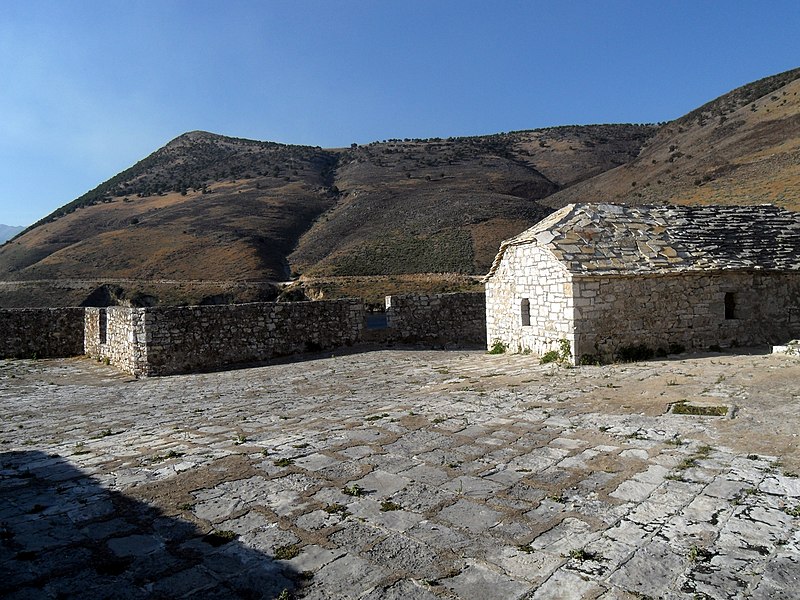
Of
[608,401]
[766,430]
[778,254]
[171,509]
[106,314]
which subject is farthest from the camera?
[106,314]

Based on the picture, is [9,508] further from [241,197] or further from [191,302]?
[241,197]

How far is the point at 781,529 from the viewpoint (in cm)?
386

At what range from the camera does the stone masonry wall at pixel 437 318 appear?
1730 cm

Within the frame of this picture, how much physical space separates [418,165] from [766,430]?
8194 centimetres

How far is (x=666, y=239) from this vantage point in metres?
13.4

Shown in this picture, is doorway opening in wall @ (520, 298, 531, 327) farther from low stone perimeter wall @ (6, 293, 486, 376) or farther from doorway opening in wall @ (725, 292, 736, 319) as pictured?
doorway opening in wall @ (725, 292, 736, 319)

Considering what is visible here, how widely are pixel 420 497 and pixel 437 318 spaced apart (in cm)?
1313

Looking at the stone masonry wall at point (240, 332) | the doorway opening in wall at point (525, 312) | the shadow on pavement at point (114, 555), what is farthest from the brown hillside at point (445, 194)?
the shadow on pavement at point (114, 555)

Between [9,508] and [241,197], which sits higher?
[241,197]

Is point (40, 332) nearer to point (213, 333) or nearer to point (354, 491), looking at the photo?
point (213, 333)

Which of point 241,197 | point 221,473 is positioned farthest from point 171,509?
point 241,197

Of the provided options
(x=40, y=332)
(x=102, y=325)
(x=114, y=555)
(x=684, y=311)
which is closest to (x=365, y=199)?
(x=40, y=332)

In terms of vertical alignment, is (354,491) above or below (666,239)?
below

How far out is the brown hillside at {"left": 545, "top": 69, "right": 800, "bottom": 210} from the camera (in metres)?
37.8
